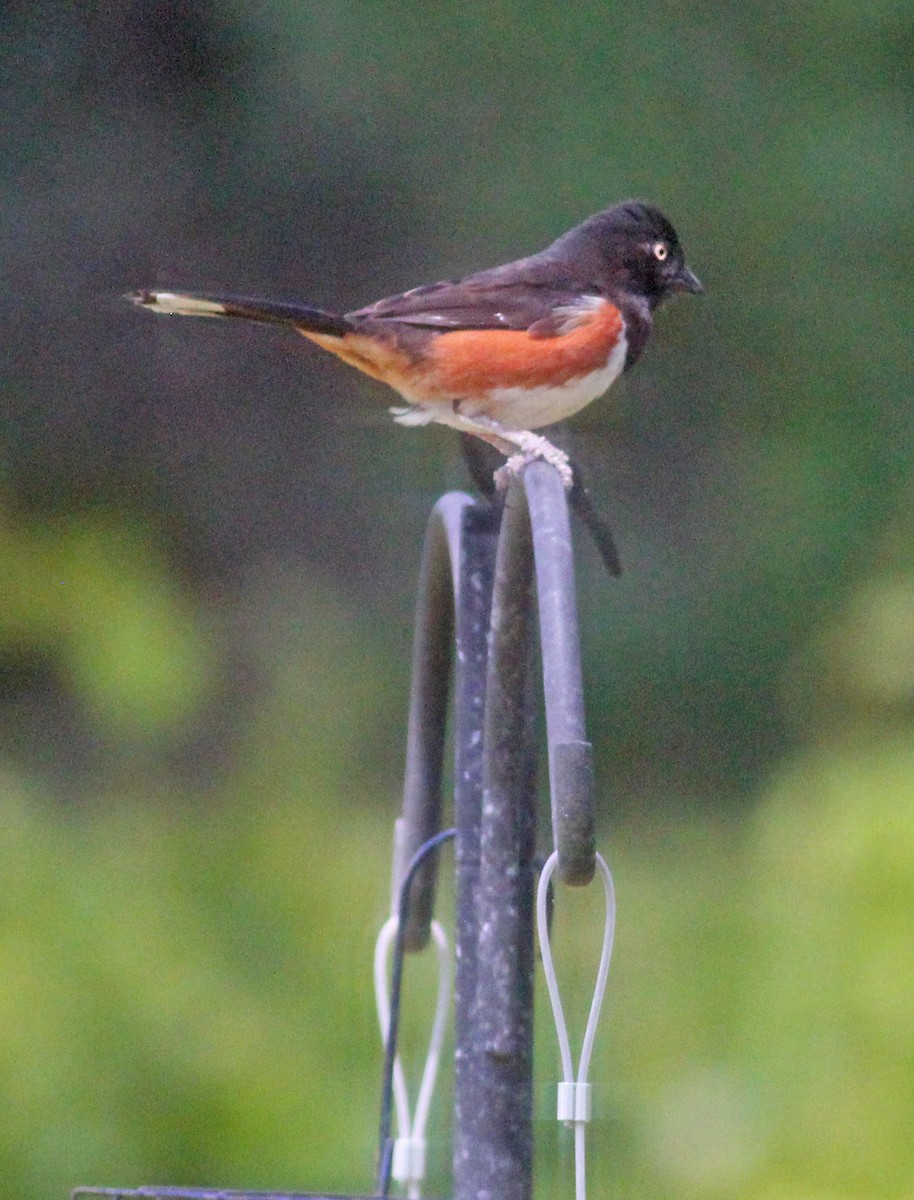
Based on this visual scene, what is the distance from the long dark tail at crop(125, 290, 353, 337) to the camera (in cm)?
135

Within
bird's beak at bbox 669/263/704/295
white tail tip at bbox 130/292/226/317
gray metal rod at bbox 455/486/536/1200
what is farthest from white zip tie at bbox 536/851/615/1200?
bird's beak at bbox 669/263/704/295

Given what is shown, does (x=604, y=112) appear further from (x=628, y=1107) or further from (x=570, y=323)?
(x=628, y=1107)

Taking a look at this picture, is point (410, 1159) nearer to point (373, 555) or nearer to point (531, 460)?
point (531, 460)

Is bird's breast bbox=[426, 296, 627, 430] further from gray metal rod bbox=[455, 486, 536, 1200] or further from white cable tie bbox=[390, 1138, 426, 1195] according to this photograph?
white cable tie bbox=[390, 1138, 426, 1195]

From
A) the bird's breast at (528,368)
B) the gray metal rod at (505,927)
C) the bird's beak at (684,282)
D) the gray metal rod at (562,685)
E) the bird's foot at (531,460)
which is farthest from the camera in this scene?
the bird's beak at (684,282)

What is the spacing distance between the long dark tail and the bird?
0.01 m

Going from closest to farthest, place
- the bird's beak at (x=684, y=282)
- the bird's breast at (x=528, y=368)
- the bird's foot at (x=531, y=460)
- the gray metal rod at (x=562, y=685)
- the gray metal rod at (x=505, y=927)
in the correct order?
the gray metal rod at (x=562, y=685), the gray metal rod at (x=505, y=927), the bird's foot at (x=531, y=460), the bird's breast at (x=528, y=368), the bird's beak at (x=684, y=282)

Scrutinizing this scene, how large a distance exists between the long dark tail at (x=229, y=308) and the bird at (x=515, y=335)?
0.04ft

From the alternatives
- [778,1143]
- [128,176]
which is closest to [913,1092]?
[778,1143]

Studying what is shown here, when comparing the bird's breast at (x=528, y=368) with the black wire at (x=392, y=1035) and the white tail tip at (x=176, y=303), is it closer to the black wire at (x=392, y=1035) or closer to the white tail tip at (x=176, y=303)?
the white tail tip at (x=176, y=303)

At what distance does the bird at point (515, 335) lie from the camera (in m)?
1.78

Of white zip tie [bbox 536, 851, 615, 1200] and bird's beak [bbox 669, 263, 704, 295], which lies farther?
bird's beak [bbox 669, 263, 704, 295]

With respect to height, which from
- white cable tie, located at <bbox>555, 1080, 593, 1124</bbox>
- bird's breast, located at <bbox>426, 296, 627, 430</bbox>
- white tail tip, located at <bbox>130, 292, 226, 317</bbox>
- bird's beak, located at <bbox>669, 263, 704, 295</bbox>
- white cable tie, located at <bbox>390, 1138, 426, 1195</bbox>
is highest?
bird's beak, located at <bbox>669, 263, 704, 295</bbox>

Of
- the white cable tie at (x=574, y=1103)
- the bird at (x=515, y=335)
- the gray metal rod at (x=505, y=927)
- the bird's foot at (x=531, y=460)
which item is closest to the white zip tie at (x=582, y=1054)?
the white cable tie at (x=574, y=1103)
